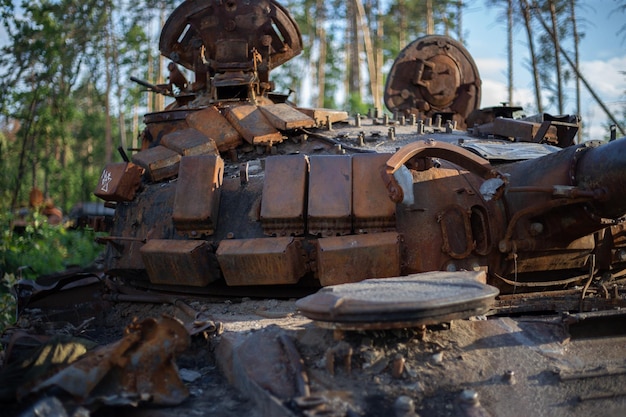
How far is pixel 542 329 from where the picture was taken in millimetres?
4617

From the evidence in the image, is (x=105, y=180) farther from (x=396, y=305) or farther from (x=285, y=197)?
(x=396, y=305)

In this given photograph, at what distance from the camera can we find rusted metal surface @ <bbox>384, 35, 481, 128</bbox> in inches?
360

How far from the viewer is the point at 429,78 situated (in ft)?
30.2

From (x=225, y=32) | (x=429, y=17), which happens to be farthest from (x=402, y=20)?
(x=225, y=32)

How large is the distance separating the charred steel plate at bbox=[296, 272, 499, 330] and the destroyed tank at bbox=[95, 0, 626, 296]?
1.21 metres

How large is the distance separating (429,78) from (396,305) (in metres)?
5.80

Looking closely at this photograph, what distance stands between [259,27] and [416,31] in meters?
27.9

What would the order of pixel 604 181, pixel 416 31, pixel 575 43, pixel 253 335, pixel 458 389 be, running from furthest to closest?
pixel 416 31 < pixel 575 43 < pixel 604 181 < pixel 253 335 < pixel 458 389

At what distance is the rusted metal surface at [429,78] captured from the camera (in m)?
9.16

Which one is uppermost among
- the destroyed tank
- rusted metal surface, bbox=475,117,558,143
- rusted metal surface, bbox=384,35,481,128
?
rusted metal surface, bbox=384,35,481,128

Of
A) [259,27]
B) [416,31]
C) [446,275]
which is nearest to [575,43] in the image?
[259,27]

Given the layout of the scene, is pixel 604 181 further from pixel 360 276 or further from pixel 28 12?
pixel 28 12

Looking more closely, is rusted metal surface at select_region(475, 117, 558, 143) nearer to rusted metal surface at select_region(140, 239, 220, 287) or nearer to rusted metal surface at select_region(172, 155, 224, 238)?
rusted metal surface at select_region(172, 155, 224, 238)

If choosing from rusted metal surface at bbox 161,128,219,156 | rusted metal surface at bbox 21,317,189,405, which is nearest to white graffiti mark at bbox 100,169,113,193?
rusted metal surface at bbox 161,128,219,156
